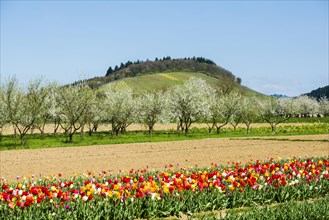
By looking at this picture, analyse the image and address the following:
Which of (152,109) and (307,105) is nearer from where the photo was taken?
(152,109)

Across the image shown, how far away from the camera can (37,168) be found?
22188mm

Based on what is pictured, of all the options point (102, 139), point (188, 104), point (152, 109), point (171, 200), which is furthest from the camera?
point (152, 109)

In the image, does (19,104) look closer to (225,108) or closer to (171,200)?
(225,108)

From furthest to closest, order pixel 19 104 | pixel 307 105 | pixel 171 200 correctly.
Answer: pixel 307 105, pixel 19 104, pixel 171 200

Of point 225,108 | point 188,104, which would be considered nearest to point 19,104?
point 188,104

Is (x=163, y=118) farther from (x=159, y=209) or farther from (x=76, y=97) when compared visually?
(x=159, y=209)

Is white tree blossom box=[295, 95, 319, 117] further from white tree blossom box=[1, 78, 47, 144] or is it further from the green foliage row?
white tree blossom box=[1, 78, 47, 144]

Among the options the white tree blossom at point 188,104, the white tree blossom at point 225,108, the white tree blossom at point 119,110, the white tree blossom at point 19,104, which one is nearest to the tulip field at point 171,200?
the white tree blossom at point 19,104

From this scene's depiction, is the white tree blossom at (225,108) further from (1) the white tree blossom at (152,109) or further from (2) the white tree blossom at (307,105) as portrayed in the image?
(2) the white tree blossom at (307,105)

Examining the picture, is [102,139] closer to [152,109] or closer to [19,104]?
[19,104]

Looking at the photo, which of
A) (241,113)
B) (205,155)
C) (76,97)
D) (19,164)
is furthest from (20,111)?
(241,113)

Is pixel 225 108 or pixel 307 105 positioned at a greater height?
pixel 307 105

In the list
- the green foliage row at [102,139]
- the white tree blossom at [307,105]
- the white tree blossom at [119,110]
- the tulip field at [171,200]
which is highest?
the white tree blossom at [307,105]

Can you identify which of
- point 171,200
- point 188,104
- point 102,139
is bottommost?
point 171,200
